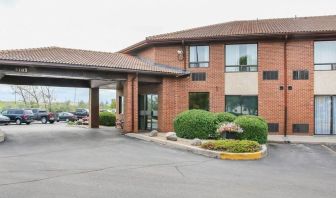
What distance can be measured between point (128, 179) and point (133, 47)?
17.5 m

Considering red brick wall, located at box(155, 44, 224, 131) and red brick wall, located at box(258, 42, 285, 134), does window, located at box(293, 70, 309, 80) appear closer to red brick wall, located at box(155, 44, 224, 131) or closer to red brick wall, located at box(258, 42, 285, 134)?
red brick wall, located at box(258, 42, 285, 134)

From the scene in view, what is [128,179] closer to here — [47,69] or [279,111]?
[47,69]

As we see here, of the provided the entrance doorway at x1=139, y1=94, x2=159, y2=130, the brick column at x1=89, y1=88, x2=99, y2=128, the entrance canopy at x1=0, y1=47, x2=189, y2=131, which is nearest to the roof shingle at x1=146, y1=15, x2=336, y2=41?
the entrance canopy at x1=0, y1=47, x2=189, y2=131

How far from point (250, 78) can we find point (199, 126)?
6198 mm

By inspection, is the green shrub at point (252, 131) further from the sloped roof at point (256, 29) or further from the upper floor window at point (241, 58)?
the sloped roof at point (256, 29)

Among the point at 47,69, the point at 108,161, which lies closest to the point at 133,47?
the point at 47,69

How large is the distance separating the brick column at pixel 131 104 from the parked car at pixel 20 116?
62.6ft

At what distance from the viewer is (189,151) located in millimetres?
14352

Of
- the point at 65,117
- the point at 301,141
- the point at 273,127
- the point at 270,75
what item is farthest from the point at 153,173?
the point at 65,117

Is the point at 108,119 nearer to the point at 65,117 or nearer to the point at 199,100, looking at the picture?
the point at 199,100

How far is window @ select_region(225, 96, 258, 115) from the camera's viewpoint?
71.6 feet

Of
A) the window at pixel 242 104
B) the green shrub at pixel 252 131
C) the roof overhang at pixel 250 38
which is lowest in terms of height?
the green shrub at pixel 252 131

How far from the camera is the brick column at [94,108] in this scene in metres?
27.6

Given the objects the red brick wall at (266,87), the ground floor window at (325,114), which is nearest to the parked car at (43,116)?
the red brick wall at (266,87)
